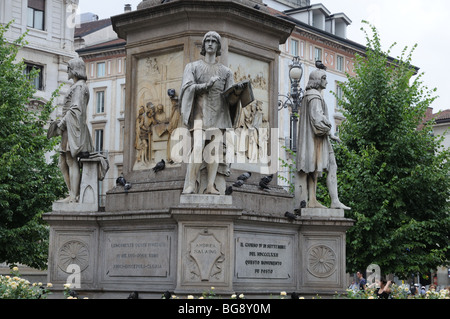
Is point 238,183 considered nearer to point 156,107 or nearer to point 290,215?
point 290,215

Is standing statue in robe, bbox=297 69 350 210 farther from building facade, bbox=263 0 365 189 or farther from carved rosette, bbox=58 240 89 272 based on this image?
building facade, bbox=263 0 365 189

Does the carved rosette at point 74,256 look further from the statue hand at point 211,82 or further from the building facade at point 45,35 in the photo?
the building facade at point 45,35

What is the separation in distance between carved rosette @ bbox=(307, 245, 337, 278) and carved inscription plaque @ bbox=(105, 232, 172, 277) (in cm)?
249

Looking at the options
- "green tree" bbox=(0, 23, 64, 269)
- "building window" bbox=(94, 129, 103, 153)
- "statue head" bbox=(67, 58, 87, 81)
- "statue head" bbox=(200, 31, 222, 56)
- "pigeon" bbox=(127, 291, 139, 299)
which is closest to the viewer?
"pigeon" bbox=(127, 291, 139, 299)

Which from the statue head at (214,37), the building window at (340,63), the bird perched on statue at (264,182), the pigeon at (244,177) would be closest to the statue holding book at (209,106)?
the statue head at (214,37)

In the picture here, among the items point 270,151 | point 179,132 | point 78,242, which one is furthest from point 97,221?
point 270,151

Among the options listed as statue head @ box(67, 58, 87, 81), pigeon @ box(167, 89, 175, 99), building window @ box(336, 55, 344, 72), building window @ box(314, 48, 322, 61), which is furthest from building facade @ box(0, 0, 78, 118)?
pigeon @ box(167, 89, 175, 99)

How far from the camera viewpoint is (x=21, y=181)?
27.6m

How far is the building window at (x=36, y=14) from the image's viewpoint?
1795 inches

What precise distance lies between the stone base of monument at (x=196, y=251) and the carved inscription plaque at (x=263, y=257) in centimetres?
2

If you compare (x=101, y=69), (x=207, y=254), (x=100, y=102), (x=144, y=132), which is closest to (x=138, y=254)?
(x=207, y=254)

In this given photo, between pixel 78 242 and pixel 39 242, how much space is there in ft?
49.7

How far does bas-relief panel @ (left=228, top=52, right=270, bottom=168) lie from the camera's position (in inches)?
545

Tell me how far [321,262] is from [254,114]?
270 centimetres
